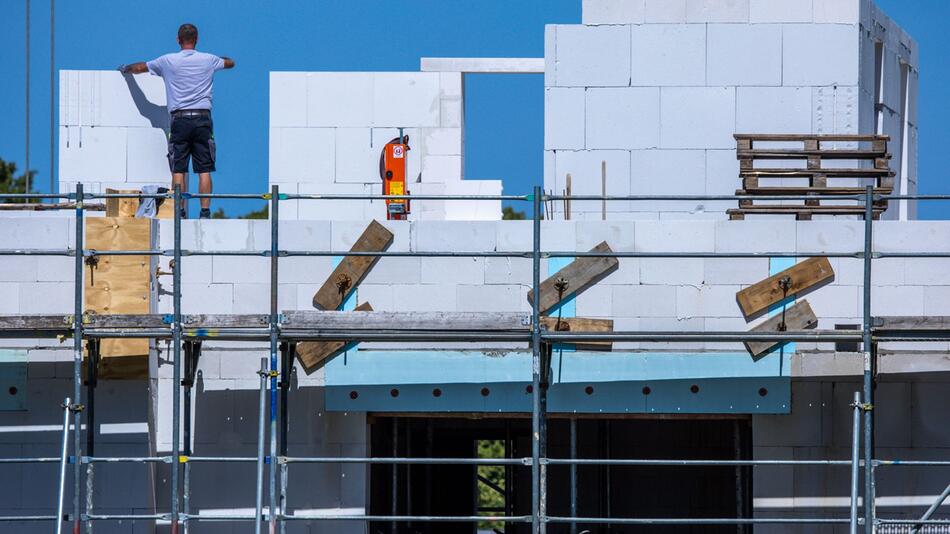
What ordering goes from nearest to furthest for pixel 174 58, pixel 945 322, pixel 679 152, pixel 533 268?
pixel 945 322 < pixel 533 268 < pixel 174 58 < pixel 679 152

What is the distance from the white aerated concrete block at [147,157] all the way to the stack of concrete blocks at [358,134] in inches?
40.2

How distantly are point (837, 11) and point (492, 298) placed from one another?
4798 millimetres

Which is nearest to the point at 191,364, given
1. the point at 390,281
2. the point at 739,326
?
the point at 390,281

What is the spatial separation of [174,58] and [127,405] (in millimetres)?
2960

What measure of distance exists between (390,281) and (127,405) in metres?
2.27

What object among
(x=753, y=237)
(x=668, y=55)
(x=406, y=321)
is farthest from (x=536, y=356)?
(x=668, y=55)

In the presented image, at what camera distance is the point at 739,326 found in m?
11.7

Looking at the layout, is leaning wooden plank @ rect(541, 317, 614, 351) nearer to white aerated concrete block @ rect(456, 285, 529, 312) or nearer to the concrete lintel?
white aerated concrete block @ rect(456, 285, 529, 312)

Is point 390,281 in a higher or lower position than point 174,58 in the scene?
lower

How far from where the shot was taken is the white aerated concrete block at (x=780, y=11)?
1412cm

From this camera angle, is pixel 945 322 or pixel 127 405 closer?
pixel 945 322

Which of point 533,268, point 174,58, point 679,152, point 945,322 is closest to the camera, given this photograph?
point 945,322

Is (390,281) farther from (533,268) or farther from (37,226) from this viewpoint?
(37,226)

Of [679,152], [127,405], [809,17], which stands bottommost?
[127,405]
